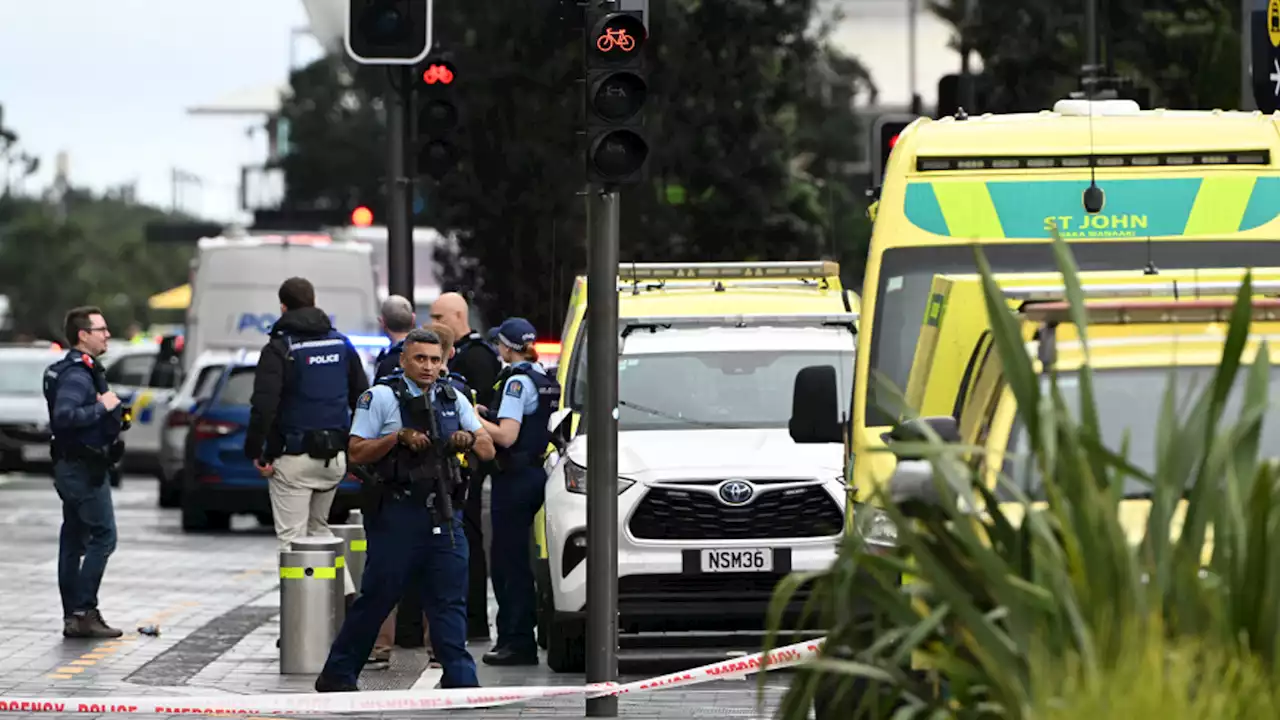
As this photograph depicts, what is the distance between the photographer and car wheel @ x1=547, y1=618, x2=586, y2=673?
13.8m

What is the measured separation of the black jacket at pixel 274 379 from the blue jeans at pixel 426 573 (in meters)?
2.98

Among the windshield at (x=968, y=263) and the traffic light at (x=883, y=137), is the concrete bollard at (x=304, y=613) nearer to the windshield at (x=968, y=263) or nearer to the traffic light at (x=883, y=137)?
the windshield at (x=968, y=263)

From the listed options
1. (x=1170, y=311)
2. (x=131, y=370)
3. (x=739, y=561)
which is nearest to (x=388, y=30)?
(x=739, y=561)

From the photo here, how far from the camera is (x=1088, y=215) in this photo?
1234cm

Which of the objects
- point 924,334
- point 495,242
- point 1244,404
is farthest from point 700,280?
point 495,242

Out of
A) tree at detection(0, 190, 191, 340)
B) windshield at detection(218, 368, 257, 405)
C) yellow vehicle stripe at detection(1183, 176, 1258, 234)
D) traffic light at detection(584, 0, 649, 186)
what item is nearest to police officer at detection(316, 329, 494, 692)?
traffic light at detection(584, 0, 649, 186)

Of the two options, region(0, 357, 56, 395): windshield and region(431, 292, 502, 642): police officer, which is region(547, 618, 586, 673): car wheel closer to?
region(431, 292, 502, 642): police officer

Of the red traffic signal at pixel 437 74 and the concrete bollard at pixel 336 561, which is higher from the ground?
the red traffic signal at pixel 437 74

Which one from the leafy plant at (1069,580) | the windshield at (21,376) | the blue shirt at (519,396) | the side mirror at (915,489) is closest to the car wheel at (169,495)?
the windshield at (21,376)

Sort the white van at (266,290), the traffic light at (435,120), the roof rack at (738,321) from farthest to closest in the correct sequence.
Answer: the white van at (266,290)
the traffic light at (435,120)
the roof rack at (738,321)

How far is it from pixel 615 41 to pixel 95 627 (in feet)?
18.9

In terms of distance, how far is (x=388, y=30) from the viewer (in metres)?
17.6

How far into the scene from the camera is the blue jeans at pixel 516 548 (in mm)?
14289

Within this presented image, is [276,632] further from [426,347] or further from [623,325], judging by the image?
[426,347]
